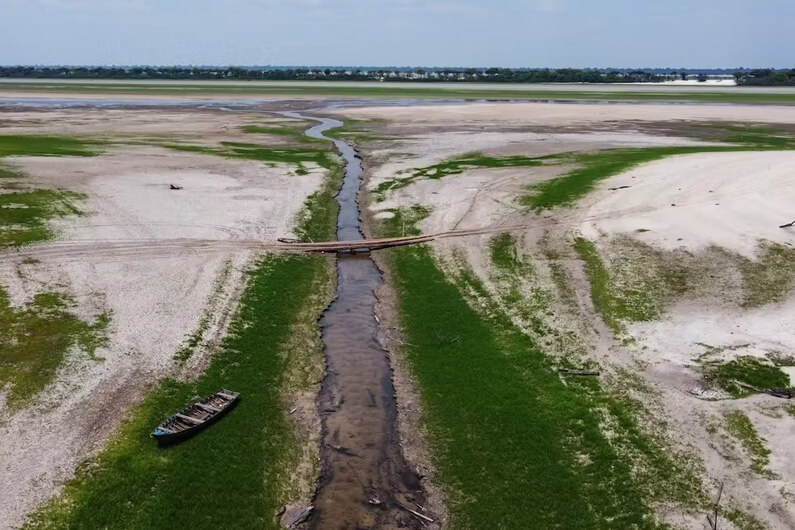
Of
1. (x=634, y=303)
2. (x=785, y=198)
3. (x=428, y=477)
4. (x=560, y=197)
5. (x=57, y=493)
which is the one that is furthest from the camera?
(x=560, y=197)

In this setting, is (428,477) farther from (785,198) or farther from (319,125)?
(319,125)

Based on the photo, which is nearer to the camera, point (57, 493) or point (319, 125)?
point (57, 493)

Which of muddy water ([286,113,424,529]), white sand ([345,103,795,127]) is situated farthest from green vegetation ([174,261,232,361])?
white sand ([345,103,795,127])

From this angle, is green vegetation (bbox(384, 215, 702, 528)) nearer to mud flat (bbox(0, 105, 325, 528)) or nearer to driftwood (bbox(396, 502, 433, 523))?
driftwood (bbox(396, 502, 433, 523))

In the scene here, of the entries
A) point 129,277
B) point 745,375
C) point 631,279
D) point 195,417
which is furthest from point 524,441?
point 129,277

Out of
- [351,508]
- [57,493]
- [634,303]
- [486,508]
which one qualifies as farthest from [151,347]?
[634,303]

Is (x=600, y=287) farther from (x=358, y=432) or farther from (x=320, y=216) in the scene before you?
(x=320, y=216)

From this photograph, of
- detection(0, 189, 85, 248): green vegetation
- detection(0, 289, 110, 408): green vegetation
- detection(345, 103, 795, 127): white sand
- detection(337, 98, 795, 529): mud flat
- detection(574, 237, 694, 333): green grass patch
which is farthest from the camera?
detection(345, 103, 795, 127): white sand
